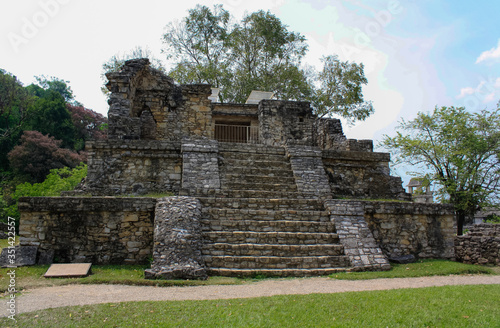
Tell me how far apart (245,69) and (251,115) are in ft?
32.2

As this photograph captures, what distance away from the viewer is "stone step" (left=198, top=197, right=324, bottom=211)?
8.21 m

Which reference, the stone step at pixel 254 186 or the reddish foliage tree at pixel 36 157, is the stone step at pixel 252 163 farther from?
the reddish foliage tree at pixel 36 157

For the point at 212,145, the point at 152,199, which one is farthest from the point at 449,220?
the point at 152,199

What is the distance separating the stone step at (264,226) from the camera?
7.58 meters

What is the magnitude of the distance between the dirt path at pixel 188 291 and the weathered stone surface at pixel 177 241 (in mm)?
471

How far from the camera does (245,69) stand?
2623 centimetres

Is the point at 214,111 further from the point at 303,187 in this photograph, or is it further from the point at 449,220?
the point at 449,220

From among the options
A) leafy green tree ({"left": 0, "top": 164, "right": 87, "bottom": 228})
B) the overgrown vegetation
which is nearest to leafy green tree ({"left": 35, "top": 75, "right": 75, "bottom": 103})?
the overgrown vegetation

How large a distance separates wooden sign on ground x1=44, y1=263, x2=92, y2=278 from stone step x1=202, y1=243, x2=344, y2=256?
2086 millimetres

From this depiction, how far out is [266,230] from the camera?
7629mm

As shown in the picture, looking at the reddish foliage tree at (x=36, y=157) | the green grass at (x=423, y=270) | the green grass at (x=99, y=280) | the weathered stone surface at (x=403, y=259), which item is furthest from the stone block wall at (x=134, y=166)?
the reddish foliage tree at (x=36, y=157)

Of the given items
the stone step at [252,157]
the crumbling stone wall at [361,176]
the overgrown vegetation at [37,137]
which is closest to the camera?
the stone step at [252,157]

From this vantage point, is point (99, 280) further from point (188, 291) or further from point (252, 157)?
point (252, 157)

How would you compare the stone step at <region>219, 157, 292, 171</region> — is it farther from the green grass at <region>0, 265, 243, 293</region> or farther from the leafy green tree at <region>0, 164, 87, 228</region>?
the leafy green tree at <region>0, 164, 87, 228</region>
